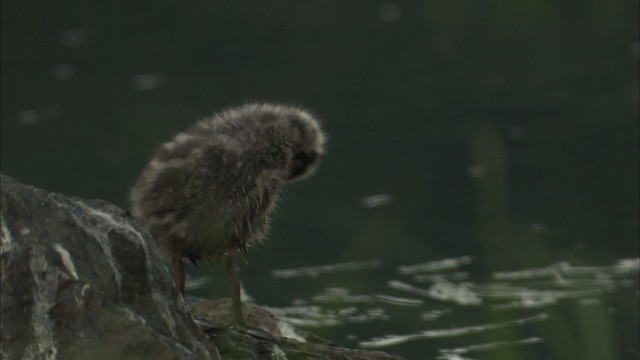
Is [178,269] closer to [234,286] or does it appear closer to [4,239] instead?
[234,286]

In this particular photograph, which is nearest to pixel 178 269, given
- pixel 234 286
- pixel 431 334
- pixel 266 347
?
pixel 234 286

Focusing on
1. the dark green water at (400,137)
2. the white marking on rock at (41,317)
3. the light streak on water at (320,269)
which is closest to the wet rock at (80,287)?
the white marking on rock at (41,317)

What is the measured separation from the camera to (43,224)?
4.02 m

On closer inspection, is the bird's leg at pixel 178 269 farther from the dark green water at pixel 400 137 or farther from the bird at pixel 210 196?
the dark green water at pixel 400 137

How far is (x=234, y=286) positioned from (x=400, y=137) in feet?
15.7

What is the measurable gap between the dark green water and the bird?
130 millimetres

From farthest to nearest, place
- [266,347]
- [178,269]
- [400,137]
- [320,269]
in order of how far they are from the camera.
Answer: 1. [400,137]
2. [320,269]
3. [178,269]
4. [266,347]

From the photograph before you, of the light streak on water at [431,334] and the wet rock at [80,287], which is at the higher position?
the light streak on water at [431,334]

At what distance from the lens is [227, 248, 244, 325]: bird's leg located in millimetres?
5172

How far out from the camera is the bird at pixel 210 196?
5.22m

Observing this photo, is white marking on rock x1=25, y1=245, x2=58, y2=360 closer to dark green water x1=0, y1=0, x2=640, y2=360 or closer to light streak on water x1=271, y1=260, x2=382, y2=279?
dark green water x1=0, y1=0, x2=640, y2=360

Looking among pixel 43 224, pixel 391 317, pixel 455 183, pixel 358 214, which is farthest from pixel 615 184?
pixel 43 224

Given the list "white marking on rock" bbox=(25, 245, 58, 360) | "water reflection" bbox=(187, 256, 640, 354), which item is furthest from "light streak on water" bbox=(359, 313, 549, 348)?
"white marking on rock" bbox=(25, 245, 58, 360)

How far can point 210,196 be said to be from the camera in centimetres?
525
